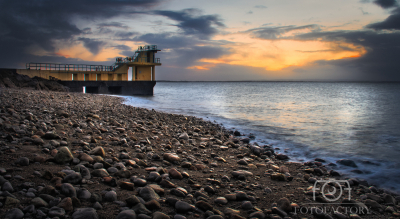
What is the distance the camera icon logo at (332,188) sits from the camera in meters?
3.91

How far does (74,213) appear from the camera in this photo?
237cm

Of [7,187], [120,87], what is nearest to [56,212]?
[7,187]

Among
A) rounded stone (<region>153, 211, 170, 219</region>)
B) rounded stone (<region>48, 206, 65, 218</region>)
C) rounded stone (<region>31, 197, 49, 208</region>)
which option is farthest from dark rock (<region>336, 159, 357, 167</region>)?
rounded stone (<region>31, 197, 49, 208</region>)

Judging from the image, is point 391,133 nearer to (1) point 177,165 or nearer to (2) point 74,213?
(1) point 177,165

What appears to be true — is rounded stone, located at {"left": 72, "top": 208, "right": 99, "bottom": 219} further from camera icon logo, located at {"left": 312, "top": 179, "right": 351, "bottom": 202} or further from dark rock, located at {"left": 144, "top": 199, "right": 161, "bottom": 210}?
camera icon logo, located at {"left": 312, "top": 179, "right": 351, "bottom": 202}

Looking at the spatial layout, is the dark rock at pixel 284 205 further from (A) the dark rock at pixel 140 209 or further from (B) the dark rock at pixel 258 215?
(A) the dark rock at pixel 140 209

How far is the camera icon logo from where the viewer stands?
3.91 meters


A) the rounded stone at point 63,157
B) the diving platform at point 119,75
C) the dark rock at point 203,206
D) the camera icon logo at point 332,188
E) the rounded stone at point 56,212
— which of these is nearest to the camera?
the rounded stone at point 56,212

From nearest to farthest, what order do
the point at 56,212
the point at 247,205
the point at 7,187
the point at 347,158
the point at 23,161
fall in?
the point at 56,212 < the point at 7,187 < the point at 247,205 < the point at 23,161 < the point at 347,158

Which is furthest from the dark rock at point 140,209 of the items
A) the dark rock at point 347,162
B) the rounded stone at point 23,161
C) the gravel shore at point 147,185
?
the dark rock at point 347,162

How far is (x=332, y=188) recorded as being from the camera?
14.5 ft

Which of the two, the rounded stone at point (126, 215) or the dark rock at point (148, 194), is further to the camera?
the dark rock at point (148, 194)

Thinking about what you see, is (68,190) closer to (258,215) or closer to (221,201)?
(221,201)

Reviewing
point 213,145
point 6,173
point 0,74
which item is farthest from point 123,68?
point 6,173
